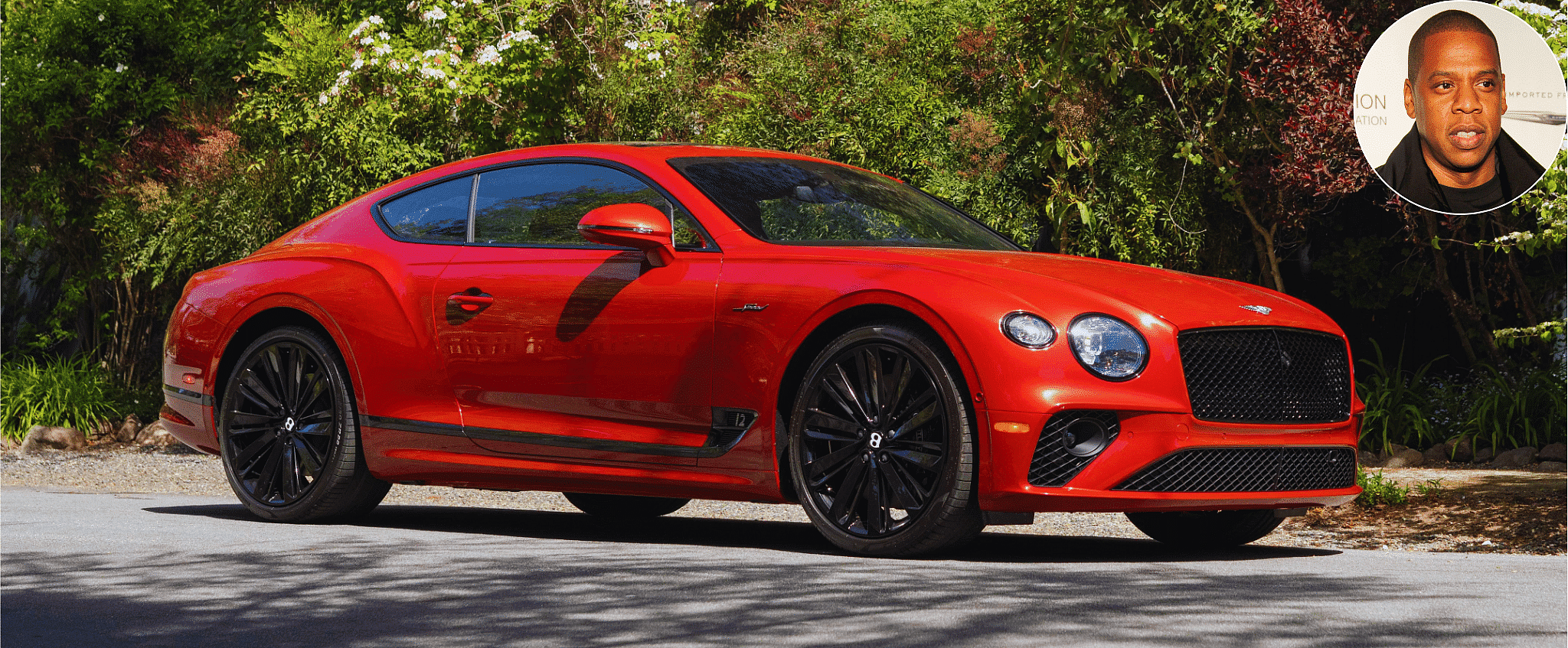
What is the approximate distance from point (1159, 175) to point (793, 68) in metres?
2.63

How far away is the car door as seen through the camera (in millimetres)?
6160

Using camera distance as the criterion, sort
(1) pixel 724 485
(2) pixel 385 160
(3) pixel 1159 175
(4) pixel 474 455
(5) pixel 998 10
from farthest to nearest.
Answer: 1. (2) pixel 385 160
2. (5) pixel 998 10
3. (3) pixel 1159 175
4. (4) pixel 474 455
5. (1) pixel 724 485

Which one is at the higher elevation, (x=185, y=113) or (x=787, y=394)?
(x=185, y=113)

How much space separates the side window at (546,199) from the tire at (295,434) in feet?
2.93

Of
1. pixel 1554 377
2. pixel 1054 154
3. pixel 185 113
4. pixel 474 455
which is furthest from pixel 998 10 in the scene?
pixel 185 113

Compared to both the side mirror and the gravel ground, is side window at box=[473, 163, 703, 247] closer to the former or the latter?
the side mirror

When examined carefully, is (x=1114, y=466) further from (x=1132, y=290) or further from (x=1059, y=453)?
(x=1132, y=290)

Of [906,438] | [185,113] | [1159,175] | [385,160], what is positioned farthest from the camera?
[185,113]

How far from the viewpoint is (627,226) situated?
605 cm

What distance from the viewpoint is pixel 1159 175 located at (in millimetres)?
11414

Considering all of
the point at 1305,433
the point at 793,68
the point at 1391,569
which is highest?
the point at 793,68

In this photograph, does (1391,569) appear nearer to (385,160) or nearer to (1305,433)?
(1305,433)

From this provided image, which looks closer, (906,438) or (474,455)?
(906,438)

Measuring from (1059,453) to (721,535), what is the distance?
2072mm
